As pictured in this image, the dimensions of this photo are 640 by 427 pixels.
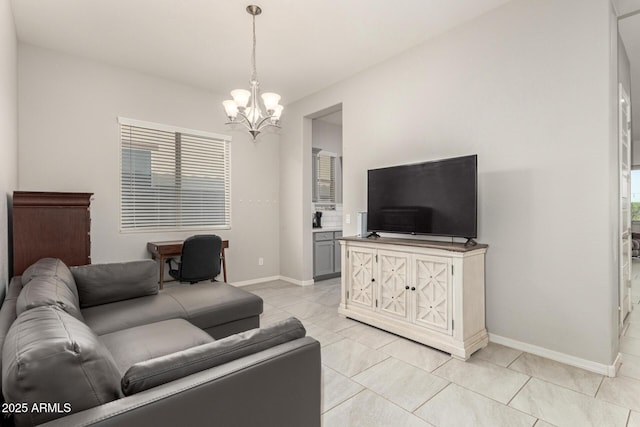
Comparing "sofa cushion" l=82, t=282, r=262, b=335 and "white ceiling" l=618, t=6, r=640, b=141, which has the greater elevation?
"white ceiling" l=618, t=6, r=640, b=141

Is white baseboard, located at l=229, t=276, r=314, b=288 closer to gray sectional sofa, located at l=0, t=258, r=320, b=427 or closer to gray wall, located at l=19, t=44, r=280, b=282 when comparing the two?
gray wall, located at l=19, t=44, r=280, b=282

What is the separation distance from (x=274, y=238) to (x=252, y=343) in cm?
440

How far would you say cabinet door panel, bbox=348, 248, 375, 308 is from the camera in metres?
3.41

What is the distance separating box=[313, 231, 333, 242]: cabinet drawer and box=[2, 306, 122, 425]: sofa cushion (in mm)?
4384

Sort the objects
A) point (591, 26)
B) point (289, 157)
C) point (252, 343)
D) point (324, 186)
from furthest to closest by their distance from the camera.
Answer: point (324, 186), point (289, 157), point (591, 26), point (252, 343)

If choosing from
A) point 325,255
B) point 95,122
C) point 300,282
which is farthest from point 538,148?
point 95,122

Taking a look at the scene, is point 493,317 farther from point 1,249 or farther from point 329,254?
point 1,249

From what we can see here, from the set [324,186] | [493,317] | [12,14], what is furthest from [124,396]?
[324,186]

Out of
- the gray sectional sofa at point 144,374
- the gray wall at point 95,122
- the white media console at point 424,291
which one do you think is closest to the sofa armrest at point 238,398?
the gray sectional sofa at point 144,374

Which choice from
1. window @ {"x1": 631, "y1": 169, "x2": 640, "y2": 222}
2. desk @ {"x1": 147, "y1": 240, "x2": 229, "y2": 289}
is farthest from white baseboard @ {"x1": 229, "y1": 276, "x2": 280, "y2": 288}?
window @ {"x1": 631, "y1": 169, "x2": 640, "y2": 222}

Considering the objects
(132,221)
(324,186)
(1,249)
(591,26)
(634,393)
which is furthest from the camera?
(324,186)

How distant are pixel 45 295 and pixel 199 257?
2.40 metres

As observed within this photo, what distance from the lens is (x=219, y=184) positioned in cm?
498

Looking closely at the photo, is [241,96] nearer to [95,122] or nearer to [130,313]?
[130,313]
